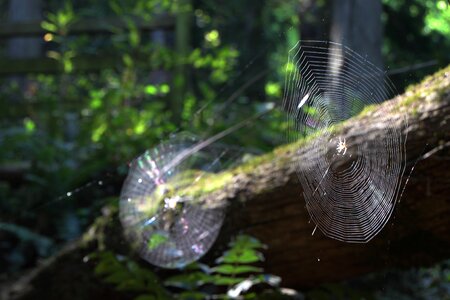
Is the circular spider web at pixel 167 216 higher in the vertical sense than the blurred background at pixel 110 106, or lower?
lower

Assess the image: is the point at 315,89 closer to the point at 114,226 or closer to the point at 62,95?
the point at 114,226

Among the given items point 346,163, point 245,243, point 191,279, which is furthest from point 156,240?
point 346,163

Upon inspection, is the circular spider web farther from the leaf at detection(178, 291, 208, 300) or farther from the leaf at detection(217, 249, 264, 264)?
the leaf at detection(217, 249, 264, 264)

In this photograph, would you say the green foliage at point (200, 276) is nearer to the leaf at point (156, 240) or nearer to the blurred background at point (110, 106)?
the leaf at point (156, 240)

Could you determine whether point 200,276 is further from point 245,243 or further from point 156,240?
point 156,240

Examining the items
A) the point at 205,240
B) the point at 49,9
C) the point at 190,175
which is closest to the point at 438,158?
the point at 205,240

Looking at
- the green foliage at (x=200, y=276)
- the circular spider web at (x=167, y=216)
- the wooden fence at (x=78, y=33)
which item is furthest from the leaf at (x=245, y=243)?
the wooden fence at (x=78, y=33)
